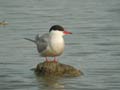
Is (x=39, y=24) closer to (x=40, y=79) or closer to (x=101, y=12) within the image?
(x=101, y=12)

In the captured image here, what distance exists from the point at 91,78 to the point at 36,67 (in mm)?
1462

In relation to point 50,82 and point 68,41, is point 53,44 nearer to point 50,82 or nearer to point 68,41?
point 50,82

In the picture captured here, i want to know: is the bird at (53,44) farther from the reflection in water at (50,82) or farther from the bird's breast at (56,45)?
the reflection in water at (50,82)

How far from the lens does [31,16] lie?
2914 centimetres

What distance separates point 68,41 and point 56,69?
5.65 meters

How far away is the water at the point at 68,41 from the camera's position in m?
17.1

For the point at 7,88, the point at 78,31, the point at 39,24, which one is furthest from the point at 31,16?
the point at 7,88

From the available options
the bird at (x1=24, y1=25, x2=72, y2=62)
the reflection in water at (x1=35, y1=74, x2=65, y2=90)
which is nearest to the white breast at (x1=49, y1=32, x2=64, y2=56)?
the bird at (x1=24, y1=25, x2=72, y2=62)

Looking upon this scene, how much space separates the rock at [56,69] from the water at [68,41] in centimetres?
24

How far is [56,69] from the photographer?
17.7 m

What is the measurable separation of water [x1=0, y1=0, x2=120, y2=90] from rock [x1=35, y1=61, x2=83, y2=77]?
239mm

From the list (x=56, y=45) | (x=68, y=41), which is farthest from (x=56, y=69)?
(x=68, y=41)

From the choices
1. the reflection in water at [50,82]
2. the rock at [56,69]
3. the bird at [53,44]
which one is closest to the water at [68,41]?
the reflection in water at [50,82]

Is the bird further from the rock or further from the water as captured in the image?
the water
